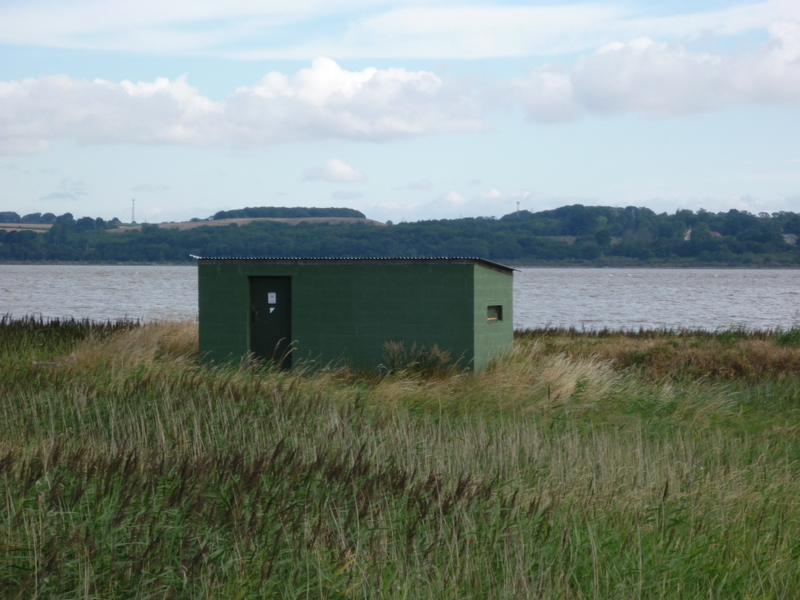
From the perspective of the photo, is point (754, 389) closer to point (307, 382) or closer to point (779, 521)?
point (307, 382)

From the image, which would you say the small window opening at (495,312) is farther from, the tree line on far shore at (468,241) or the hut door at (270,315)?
the tree line on far shore at (468,241)

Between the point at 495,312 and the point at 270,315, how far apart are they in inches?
176

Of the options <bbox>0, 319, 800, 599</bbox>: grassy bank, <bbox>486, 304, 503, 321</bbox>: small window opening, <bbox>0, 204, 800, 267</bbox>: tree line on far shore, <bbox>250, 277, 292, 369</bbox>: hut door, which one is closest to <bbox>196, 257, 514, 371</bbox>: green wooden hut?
<bbox>250, 277, 292, 369</bbox>: hut door

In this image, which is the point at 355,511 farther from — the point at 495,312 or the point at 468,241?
the point at 468,241

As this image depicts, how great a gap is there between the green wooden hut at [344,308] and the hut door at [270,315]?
0.06ft

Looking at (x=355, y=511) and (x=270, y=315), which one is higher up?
(x=270, y=315)

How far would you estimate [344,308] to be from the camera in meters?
16.8

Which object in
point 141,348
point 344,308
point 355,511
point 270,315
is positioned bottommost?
point 141,348

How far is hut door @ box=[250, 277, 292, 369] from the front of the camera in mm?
17156

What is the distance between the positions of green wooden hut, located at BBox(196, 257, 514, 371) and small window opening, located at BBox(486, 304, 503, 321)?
277 mm

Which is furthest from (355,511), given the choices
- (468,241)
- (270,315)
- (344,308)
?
(468,241)

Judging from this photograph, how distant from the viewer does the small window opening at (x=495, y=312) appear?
17.7 meters

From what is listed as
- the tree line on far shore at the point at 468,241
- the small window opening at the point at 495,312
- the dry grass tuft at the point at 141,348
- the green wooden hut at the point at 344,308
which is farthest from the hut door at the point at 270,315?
the tree line on far shore at the point at 468,241

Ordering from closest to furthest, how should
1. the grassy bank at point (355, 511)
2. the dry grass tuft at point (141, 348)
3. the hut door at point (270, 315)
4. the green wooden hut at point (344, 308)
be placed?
the grassy bank at point (355, 511) < the dry grass tuft at point (141, 348) < the green wooden hut at point (344, 308) < the hut door at point (270, 315)
